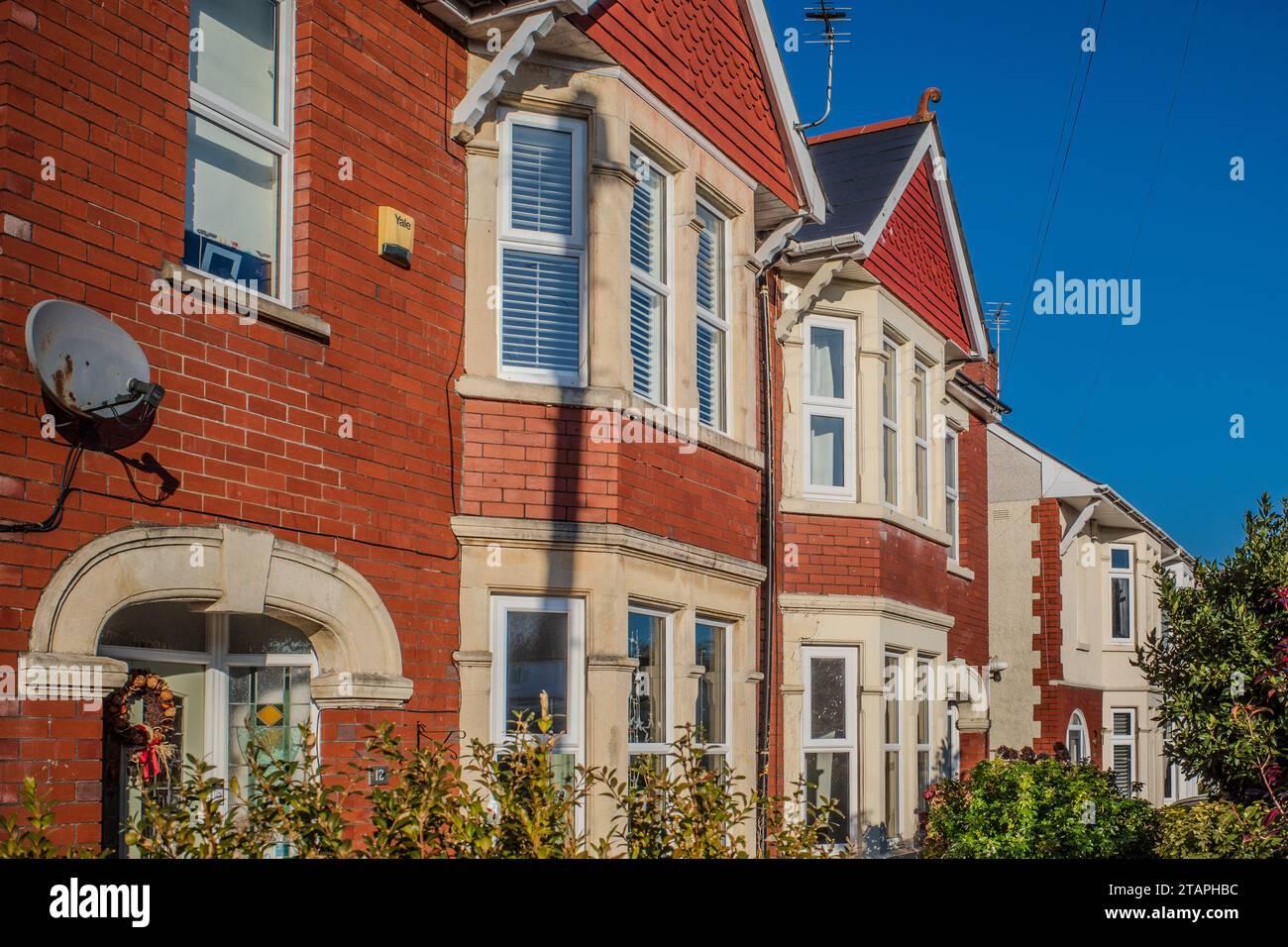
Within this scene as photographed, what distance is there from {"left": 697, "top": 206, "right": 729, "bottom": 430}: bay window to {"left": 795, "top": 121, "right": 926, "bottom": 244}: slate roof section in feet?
5.80

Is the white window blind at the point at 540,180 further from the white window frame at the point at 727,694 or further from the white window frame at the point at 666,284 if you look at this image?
the white window frame at the point at 727,694

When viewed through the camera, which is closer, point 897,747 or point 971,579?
point 897,747

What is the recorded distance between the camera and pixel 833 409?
13047 millimetres

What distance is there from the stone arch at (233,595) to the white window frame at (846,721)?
220 inches

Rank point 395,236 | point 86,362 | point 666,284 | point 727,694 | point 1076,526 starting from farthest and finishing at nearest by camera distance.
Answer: point 1076,526, point 727,694, point 666,284, point 395,236, point 86,362

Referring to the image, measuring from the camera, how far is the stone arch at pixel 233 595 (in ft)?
18.5

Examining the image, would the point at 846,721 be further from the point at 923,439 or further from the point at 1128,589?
the point at 1128,589

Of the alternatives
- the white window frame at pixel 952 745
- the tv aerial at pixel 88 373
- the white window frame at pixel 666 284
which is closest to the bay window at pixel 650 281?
the white window frame at pixel 666 284

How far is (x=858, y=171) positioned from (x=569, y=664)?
7.64m

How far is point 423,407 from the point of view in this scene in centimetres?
805

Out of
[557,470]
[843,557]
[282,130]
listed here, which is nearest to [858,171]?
[843,557]

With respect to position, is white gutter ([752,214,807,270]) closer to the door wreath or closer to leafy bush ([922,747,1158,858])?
leafy bush ([922,747,1158,858])

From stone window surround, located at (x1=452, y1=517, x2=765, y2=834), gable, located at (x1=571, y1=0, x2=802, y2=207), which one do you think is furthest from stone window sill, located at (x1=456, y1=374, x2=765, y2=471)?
gable, located at (x1=571, y1=0, x2=802, y2=207)
